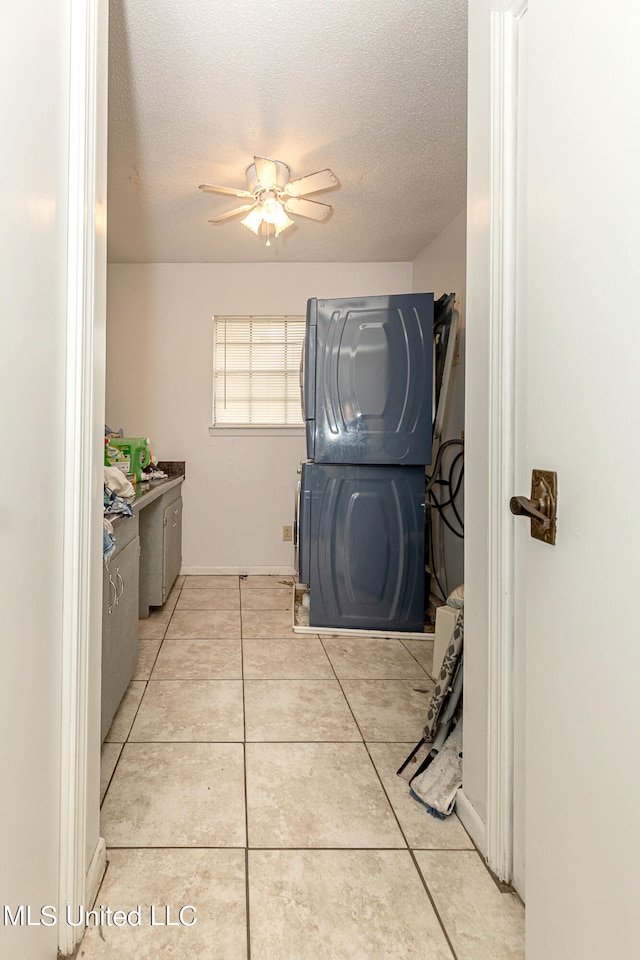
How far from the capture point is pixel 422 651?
2764 mm

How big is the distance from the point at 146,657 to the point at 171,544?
1.14m

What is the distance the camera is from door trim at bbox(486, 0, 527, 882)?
1232mm

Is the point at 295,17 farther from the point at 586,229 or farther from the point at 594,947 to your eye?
the point at 594,947

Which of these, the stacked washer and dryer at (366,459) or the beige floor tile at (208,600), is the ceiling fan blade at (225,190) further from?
the beige floor tile at (208,600)

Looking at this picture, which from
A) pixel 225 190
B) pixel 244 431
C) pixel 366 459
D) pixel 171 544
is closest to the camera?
pixel 225 190

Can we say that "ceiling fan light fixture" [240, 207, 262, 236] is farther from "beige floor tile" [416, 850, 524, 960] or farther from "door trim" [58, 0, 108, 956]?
"beige floor tile" [416, 850, 524, 960]

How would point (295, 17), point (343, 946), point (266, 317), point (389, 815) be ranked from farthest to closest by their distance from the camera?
point (266, 317)
point (295, 17)
point (389, 815)
point (343, 946)

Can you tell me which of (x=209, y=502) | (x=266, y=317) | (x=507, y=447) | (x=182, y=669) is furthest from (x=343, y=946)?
(x=266, y=317)

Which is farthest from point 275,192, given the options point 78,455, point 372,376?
point 78,455

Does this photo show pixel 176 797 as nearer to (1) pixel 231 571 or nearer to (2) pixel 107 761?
(2) pixel 107 761

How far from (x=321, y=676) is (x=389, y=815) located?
963mm

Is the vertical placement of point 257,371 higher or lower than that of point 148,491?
higher

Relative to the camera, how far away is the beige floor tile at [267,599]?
3557 millimetres

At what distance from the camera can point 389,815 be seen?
1484 mm
